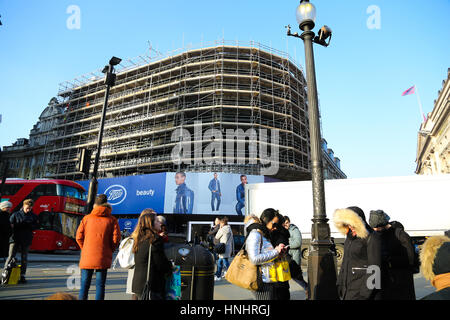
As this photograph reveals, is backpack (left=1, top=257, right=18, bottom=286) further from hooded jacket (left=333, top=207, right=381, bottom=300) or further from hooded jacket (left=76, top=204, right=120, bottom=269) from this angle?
hooded jacket (left=333, top=207, right=381, bottom=300)

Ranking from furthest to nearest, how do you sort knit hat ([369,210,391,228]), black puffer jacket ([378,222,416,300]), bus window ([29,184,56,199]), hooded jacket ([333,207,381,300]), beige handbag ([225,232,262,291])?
bus window ([29,184,56,199])
knit hat ([369,210,391,228])
black puffer jacket ([378,222,416,300])
beige handbag ([225,232,262,291])
hooded jacket ([333,207,381,300])

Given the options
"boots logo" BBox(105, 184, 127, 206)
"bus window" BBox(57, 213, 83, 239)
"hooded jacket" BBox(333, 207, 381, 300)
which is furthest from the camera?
"boots logo" BBox(105, 184, 127, 206)

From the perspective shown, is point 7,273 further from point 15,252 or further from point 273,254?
point 273,254

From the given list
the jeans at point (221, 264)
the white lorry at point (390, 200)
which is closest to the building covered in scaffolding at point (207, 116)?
the white lorry at point (390, 200)

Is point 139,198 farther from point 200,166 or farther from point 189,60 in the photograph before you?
point 189,60

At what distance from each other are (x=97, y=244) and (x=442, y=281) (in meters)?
3.76

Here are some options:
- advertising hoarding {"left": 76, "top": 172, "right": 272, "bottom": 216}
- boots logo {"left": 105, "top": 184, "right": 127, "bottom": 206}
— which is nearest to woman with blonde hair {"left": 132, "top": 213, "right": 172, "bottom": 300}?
advertising hoarding {"left": 76, "top": 172, "right": 272, "bottom": 216}

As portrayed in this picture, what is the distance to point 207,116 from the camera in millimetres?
28141

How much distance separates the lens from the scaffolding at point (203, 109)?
26828mm

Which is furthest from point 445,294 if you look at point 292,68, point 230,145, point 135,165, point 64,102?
point 64,102

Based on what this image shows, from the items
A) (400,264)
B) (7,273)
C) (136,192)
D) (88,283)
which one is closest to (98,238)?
(88,283)

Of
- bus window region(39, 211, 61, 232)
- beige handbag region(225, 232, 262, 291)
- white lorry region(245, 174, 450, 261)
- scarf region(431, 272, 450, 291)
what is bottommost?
beige handbag region(225, 232, 262, 291)

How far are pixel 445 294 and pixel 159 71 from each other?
114 ft

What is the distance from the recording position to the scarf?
4.78 ft
